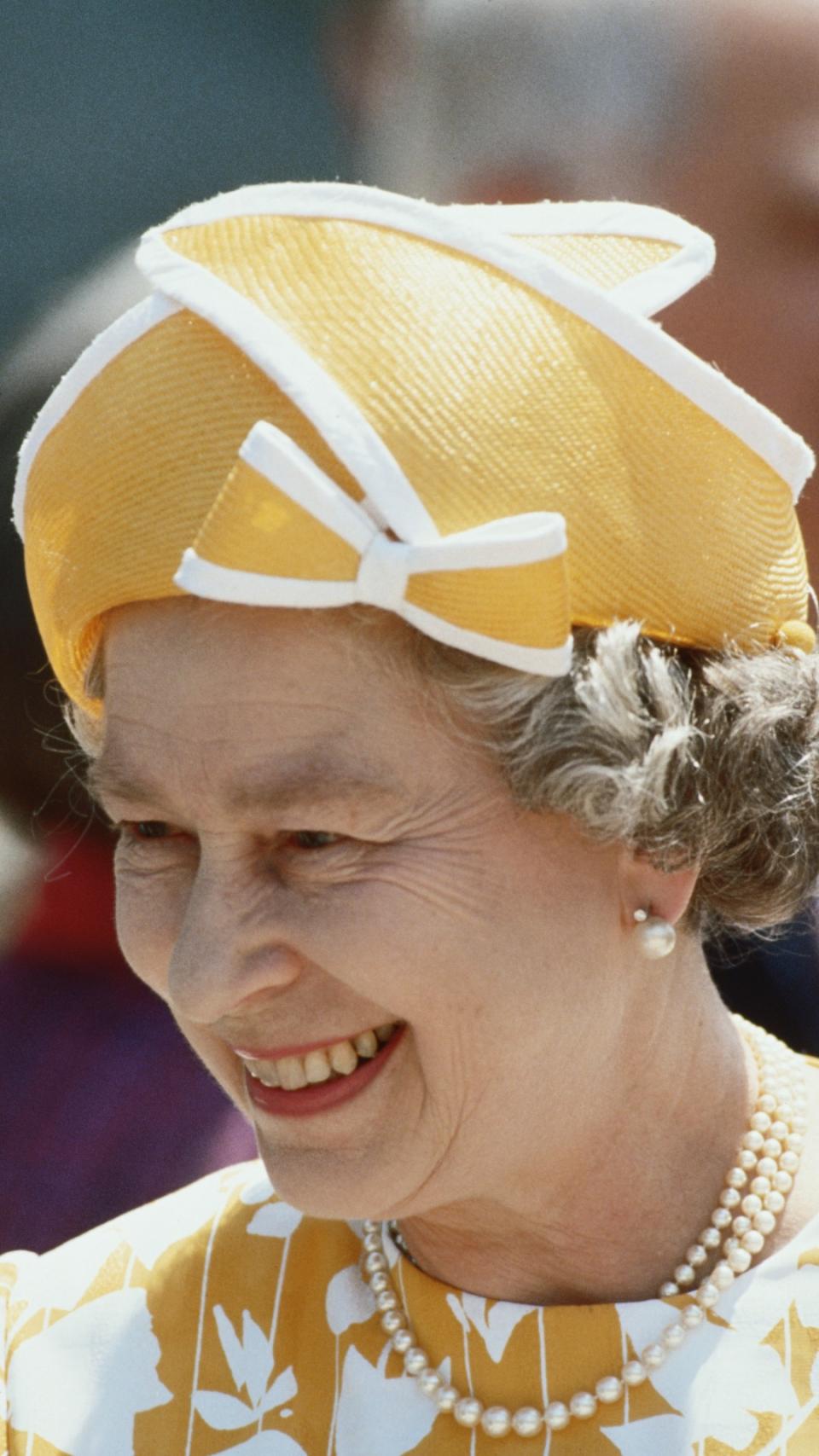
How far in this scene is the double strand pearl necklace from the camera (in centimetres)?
186

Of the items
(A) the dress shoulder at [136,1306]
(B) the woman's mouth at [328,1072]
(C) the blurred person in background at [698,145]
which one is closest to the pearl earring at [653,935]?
(B) the woman's mouth at [328,1072]

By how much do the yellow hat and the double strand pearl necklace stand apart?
514 mm

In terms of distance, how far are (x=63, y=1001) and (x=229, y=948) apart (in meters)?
1.50

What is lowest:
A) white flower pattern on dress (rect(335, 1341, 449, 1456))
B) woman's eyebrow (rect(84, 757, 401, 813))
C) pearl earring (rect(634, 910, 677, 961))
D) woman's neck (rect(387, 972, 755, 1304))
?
white flower pattern on dress (rect(335, 1341, 449, 1456))

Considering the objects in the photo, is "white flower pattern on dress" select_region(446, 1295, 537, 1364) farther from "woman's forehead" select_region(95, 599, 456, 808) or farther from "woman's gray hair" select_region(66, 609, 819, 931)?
"woman's forehead" select_region(95, 599, 456, 808)

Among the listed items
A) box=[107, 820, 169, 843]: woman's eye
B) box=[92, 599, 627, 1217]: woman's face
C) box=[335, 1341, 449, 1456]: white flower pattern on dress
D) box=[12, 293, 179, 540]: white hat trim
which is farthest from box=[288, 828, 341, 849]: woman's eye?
box=[335, 1341, 449, 1456]: white flower pattern on dress

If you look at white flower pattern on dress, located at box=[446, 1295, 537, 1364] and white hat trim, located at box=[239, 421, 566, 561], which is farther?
white flower pattern on dress, located at box=[446, 1295, 537, 1364]

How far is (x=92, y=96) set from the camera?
14.5 ft

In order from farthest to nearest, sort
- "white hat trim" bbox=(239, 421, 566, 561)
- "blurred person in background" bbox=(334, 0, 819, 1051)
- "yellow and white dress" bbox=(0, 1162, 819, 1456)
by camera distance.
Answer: "blurred person in background" bbox=(334, 0, 819, 1051) < "yellow and white dress" bbox=(0, 1162, 819, 1456) < "white hat trim" bbox=(239, 421, 566, 561)

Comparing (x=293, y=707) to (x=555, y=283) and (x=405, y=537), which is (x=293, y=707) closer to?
(x=405, y=537)

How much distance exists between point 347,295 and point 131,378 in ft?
0.76

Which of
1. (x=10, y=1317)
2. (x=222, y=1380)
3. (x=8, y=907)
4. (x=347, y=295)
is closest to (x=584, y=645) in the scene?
(x=347, y=295)

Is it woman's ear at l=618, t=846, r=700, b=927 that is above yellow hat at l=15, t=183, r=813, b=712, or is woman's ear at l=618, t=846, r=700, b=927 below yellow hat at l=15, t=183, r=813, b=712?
below

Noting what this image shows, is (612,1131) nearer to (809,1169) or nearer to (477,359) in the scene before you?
(809,1169)
